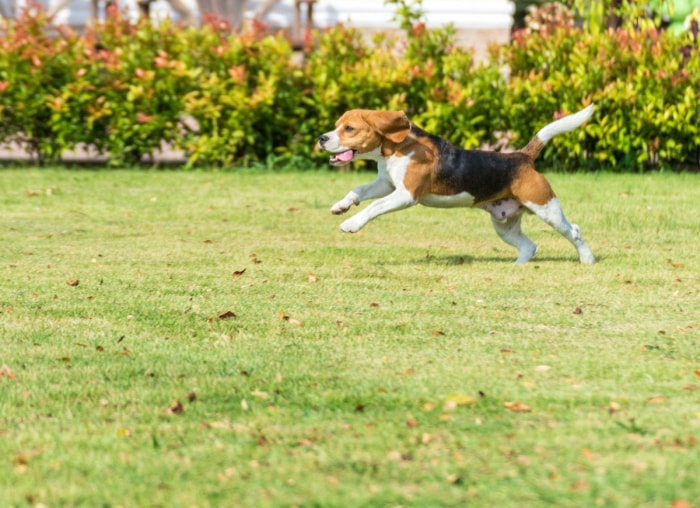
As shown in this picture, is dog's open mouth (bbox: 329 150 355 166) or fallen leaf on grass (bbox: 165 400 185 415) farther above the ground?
dog's open mouth (bbox: 329 150 355 166)

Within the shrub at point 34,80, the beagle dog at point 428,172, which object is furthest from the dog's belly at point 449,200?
the shrub at point 34,80

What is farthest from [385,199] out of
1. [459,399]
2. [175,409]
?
[175,409]

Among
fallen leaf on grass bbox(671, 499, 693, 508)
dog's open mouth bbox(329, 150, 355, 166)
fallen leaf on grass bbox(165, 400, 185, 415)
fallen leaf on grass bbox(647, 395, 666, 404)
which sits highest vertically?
dog's open mouth bbox(329, 150, 355, 166)

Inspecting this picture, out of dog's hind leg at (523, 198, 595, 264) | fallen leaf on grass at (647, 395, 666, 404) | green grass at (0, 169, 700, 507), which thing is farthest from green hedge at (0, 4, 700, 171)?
fallen leaf on grass at (647, 395, 666, 404)

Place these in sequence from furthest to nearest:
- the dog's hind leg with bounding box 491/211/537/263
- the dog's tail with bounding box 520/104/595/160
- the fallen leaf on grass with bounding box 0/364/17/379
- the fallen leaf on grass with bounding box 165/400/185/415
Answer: the dog's hind leg with bounding box 491/211/537/263 → the dog's tail with bounding box 520/104/595/160 → the fallen leaf on grass with bounding box 0/364/17/379 → the fallen leaf on grass with bounding box 165/400/185/415

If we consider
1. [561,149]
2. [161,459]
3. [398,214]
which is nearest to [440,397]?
[161,459]

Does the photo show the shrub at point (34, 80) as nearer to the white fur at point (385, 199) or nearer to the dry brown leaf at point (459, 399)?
the white fur at point (385, 199)

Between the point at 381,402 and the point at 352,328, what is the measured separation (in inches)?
54.3

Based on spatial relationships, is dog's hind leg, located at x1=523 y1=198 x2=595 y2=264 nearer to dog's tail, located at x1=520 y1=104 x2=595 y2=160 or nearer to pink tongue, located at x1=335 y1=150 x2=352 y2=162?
dog's tail, located at x1=520 y1=104 x2=595 y2=160

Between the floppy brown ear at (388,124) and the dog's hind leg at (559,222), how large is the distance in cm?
95

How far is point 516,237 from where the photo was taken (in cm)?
845

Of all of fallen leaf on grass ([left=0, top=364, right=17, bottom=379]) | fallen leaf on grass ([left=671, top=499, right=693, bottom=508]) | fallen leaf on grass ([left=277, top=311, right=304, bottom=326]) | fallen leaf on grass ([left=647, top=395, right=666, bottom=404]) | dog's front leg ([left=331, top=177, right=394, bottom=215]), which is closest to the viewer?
fallen leaf on grass ([left=671, top=499, right=693, bottom=508])

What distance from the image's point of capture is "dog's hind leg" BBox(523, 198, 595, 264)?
26.5 feet

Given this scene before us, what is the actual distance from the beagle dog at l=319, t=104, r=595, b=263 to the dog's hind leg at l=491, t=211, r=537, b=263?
15 cm
